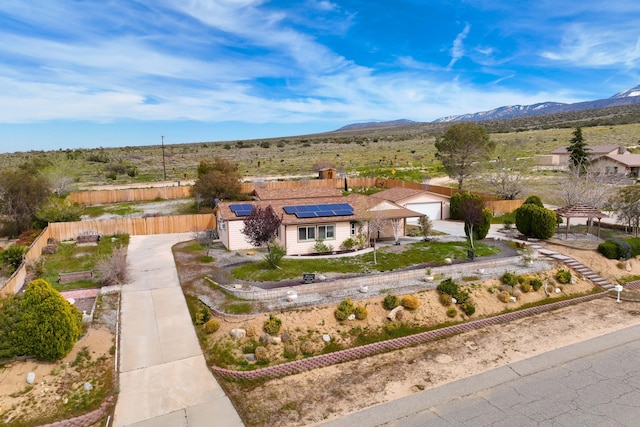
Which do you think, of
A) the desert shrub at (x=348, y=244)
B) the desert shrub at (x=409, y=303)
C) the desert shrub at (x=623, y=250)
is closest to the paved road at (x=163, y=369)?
the desert shrub at (x=409, y=303)

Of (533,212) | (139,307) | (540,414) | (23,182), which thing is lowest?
(540,414)

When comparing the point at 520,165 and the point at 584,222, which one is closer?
the point at 584,222

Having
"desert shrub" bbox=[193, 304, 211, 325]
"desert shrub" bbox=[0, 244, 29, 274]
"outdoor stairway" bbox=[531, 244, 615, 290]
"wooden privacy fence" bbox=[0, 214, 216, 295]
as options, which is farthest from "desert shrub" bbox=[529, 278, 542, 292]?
"desert shrub" bbox=[0, 244, 29, 274]

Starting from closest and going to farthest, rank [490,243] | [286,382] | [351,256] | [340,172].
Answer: [286,382] < [351,256] < [490,243] < [340,172]

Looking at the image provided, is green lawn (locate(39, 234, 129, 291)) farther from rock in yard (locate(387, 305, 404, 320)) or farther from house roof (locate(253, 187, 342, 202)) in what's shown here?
rock in yard (locate(387, 305, 404, 320))

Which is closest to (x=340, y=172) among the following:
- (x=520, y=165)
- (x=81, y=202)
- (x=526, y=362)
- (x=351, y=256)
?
(x=520, y=165)

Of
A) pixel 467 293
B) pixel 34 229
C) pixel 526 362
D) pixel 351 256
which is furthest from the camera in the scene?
pixel 34 229

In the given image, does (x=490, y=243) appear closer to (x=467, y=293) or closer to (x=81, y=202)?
(x=467, y=293)
